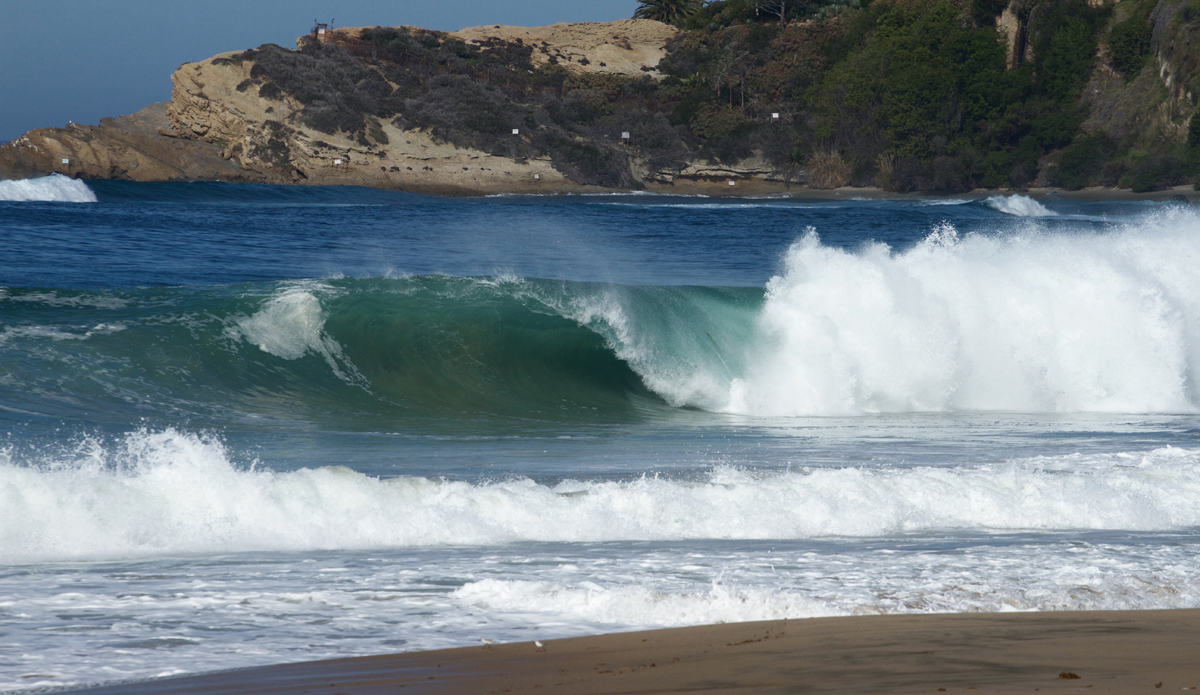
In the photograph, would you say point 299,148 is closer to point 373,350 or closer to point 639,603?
point 373,350

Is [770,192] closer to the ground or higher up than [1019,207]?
higher up

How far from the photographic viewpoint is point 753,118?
7344 cm

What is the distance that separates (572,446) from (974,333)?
632 cm

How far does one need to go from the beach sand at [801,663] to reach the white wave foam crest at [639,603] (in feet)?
0.46

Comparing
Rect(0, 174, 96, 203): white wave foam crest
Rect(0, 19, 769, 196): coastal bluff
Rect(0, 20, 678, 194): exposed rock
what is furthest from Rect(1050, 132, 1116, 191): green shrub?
Rect(0, 174, 96, 203): white wave foam crest

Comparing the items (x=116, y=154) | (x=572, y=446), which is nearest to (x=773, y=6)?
(x=116, y=154)

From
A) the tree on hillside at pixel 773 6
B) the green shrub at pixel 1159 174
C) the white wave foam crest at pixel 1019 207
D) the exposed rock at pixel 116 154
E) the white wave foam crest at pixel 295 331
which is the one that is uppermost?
the tree on hillside at pixel 773 6

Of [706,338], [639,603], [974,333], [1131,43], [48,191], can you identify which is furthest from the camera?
[1131,43]

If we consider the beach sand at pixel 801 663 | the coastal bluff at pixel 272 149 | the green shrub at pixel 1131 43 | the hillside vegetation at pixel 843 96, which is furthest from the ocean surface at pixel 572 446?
the green shrub at pixel 1131 43

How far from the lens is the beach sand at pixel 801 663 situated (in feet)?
9.80

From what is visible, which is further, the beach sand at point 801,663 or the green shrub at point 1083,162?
the green shrub at point 1083,162

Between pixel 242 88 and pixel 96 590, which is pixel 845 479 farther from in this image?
pixel 242 88

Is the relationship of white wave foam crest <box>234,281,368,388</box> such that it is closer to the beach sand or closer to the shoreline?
the beach sand

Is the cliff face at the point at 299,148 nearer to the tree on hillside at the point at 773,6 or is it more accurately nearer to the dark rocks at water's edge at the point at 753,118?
the dark rocks at water's edge at the point at 753,118
